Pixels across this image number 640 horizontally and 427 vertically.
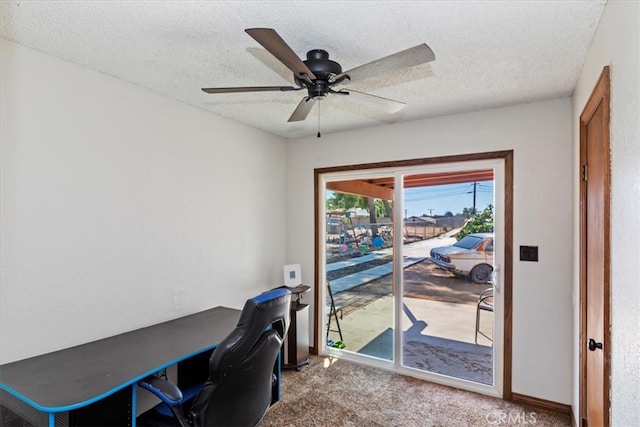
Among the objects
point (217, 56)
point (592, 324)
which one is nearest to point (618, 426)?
point (592, 324)

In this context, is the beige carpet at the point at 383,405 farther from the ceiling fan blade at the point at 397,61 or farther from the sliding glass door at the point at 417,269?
the ceiling fan blade at the point at 397,61

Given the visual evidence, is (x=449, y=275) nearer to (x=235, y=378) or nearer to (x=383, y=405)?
(x=383, y=405)

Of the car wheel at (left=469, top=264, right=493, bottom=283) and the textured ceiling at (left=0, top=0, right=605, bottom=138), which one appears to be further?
the car wheel at (left=469, top=264, right=493, bottom=283)

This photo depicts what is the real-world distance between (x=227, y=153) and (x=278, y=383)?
203 cm

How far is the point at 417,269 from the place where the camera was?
11.0 feet

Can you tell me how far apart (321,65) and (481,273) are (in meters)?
2.31

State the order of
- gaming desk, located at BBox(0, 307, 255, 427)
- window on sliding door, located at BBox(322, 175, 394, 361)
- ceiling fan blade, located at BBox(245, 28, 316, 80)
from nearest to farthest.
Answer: ceiling fan blade, located at BBox(245, 28, 316, 80) < gaming desk, located at BBox(0, 307, 255, 427) < window on sliding door, located at BBox(322, 175, 394, 361)

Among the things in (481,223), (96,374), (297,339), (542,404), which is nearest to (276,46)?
(96,374)

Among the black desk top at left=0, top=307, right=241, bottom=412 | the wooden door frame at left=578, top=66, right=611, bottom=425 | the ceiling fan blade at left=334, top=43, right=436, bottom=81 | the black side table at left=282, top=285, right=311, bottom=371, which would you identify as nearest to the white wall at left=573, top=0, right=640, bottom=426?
the wooden door frame at left=578, top=66, right=611, bottom=425

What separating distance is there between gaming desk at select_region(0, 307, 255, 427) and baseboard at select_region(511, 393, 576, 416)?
2.43m

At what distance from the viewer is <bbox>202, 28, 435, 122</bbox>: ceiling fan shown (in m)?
1.34

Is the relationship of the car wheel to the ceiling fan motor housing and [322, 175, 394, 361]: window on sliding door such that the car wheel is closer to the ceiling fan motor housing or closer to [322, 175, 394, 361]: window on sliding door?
[322, 175, 394, 361]: window on sliding door

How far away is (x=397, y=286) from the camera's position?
343cm

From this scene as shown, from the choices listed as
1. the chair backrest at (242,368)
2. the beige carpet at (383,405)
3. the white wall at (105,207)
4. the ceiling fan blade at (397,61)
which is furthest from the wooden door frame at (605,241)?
the white wall at (105,207)
